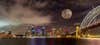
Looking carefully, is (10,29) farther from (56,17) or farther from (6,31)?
(56,17)

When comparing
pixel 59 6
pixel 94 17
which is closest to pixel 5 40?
pixel 59 6

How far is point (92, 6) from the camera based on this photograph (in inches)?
397

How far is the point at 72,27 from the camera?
986 centimetres

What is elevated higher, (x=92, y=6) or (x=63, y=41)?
(x=92, y=6)

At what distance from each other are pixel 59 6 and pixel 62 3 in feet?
0.65

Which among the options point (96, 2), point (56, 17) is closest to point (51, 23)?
point (56, 17)

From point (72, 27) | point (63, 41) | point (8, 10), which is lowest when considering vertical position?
point (63, 41)

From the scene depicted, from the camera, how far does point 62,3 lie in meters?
10.2

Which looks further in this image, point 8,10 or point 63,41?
point 63,41

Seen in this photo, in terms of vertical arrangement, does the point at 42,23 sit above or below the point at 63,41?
above

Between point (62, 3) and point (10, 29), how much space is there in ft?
8.00

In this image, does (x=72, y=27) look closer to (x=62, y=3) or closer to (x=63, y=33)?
(x=63, y=33)

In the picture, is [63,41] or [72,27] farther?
[63,41]

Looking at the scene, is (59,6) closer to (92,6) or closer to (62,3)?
(62,3)
